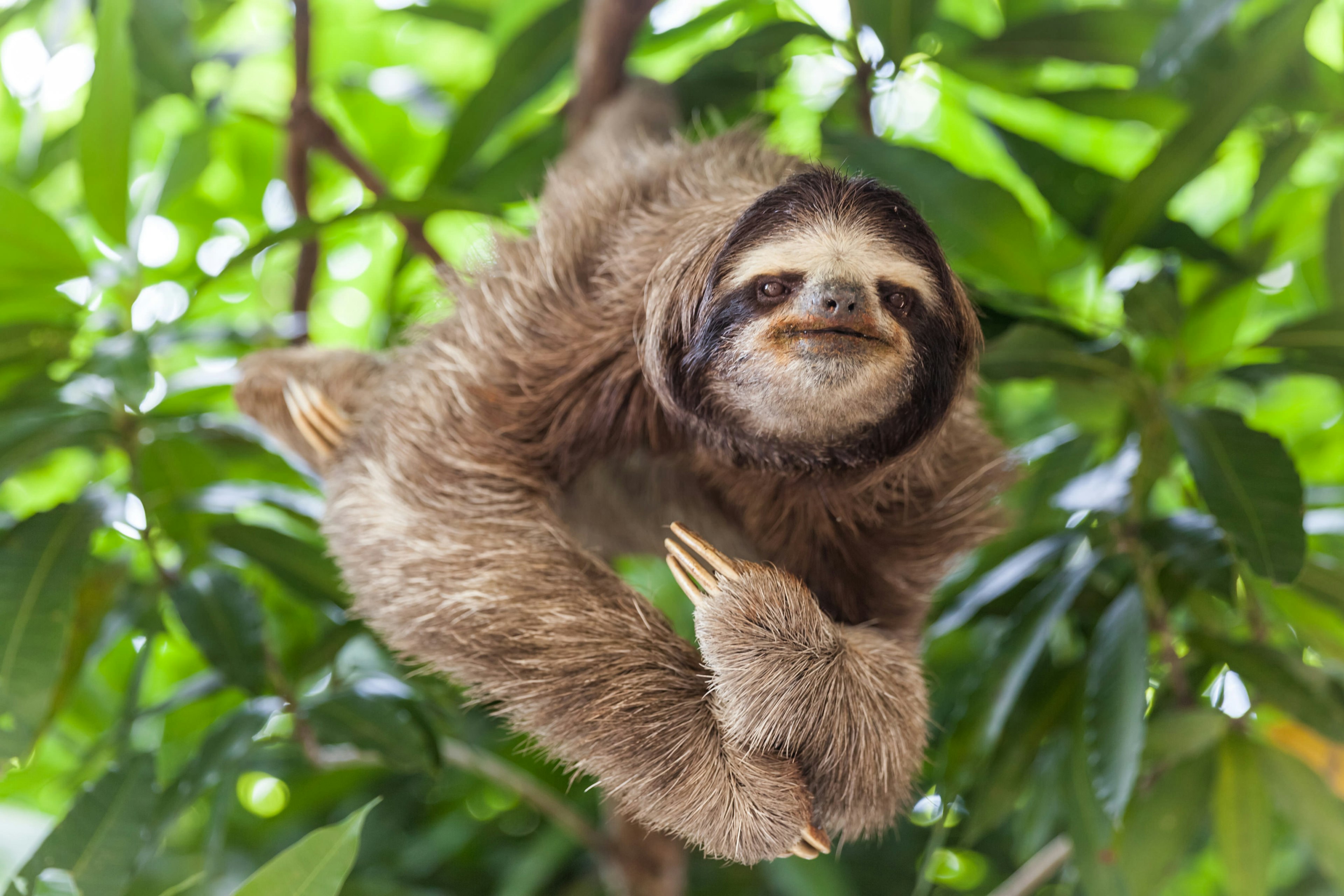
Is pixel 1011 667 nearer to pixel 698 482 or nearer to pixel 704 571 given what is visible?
pixel 698 482

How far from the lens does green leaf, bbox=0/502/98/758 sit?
151 centimetres

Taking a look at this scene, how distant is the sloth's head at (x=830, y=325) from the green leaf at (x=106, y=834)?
1.24 metres

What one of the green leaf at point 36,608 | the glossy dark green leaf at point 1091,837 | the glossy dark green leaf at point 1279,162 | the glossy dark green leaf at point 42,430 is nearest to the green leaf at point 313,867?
the green leaf at point 36,608

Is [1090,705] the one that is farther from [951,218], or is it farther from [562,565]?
[562,565]

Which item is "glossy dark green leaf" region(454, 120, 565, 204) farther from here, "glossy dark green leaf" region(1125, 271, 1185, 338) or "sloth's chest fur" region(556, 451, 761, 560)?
"glossy dark green leaf" region(1125, 271, 1185, 338)

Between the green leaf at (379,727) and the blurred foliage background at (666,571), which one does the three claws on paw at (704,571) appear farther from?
the green leaf at (379,727)

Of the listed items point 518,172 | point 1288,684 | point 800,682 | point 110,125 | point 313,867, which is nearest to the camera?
point 800,682

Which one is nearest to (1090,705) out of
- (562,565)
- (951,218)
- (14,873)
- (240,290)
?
(951,218)

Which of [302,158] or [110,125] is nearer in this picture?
[110,125]

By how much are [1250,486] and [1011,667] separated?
50 centimetres

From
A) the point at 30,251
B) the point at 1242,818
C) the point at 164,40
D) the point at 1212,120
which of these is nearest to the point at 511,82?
the point at 164,40

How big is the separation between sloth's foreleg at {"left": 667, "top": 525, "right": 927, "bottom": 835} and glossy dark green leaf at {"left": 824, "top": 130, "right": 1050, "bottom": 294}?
83 centimetres

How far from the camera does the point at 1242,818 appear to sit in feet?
5.28

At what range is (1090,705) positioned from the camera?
1.63m
